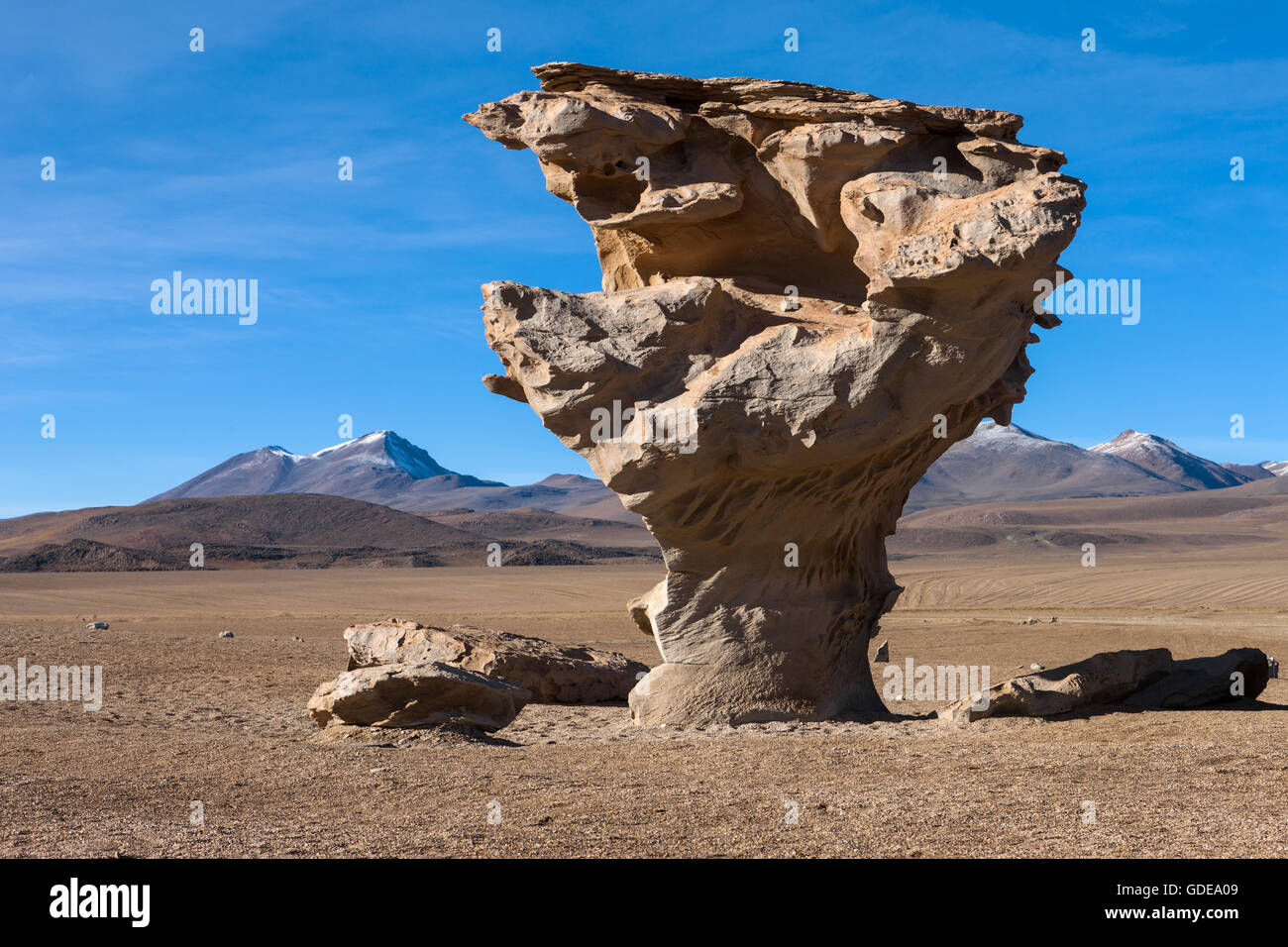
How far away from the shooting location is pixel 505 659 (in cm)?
1310

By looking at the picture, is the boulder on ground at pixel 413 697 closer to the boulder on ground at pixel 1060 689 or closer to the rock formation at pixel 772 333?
the rock formation at pixel 772 333

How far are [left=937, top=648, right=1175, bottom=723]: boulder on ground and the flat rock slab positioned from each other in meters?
4.27

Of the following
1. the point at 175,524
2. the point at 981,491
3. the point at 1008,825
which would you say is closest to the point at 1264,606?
the point at 1008,825

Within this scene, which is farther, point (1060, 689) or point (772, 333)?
point (1060, 689)

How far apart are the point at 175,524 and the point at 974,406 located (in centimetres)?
8227

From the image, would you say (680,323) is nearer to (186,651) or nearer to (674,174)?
(674,174)

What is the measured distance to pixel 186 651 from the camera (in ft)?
55.3

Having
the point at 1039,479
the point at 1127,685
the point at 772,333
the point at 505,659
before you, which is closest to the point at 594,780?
the point at 772,333

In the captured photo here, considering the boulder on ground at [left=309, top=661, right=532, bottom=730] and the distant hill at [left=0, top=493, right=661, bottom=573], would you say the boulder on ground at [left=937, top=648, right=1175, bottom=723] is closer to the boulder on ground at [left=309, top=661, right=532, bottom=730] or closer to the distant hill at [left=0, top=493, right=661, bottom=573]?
the boulder on ground at [left=309, top=661, right=532, bottom=730]

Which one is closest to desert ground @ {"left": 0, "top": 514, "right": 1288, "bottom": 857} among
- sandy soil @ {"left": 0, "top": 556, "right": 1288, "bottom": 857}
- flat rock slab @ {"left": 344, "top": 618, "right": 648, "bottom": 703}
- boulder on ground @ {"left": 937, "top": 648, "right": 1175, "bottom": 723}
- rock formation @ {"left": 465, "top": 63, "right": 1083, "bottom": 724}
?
sandy soil @ {"left": 0, "top": 556, "right": 1288, "bottom": 857}

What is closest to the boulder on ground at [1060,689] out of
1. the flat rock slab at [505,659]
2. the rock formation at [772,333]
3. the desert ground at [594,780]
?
the desert ground at [594,780]

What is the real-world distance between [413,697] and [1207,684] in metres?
7.24

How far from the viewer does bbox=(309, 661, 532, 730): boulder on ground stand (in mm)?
9633

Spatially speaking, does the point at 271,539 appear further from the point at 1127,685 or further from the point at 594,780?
the point at 594,780
